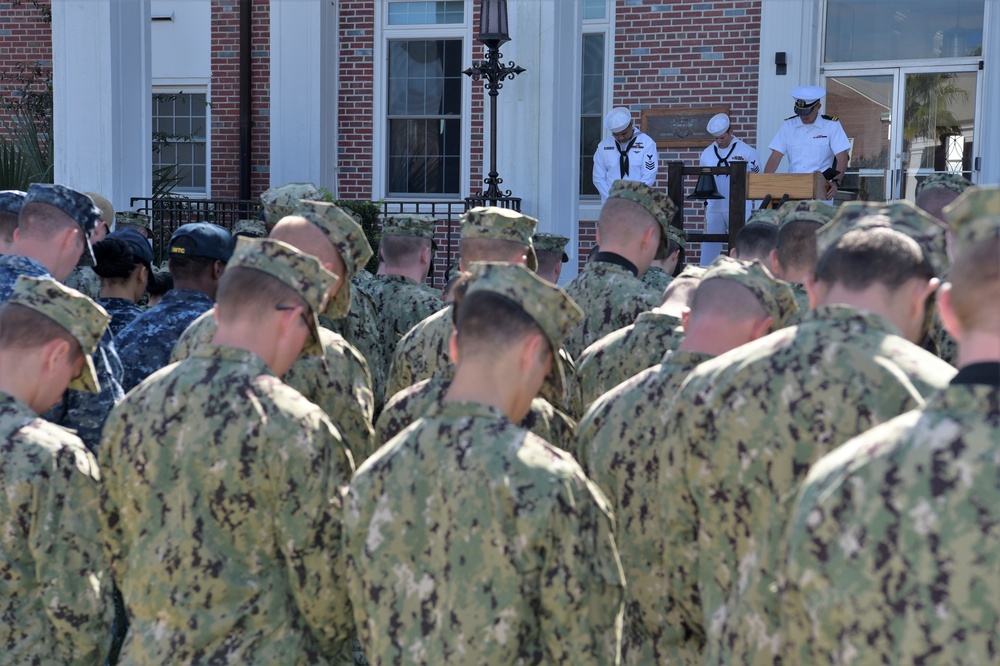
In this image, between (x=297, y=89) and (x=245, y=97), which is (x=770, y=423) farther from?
(x=245, y=97)

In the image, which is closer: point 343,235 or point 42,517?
point 42,517

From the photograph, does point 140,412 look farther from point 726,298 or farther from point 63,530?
point 726,298

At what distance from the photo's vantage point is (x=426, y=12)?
15031 mm

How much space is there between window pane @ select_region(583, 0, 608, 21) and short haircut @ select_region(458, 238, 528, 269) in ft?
32.2

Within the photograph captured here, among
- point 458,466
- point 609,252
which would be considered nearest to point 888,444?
point 458,466

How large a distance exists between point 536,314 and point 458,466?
0.42 metres

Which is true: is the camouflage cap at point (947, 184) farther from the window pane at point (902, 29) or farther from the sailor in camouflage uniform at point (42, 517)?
the window pane at point (902, 29)

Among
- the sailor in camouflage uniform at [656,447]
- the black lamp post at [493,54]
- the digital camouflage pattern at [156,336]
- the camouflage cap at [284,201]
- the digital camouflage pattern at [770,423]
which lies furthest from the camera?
the black lamp post at [493,54]

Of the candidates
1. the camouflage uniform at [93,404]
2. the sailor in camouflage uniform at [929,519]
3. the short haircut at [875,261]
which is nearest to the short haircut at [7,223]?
the camouflage uniform at [93,404]

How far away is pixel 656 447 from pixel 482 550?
2.84 feet

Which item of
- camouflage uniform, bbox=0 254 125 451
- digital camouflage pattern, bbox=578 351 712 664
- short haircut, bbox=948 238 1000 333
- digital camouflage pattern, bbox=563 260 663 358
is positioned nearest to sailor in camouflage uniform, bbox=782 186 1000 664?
short haircut, bbox=948 238 1000 333

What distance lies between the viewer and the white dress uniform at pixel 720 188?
38.8 feet

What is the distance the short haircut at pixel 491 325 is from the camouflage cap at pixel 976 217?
41.7 inches

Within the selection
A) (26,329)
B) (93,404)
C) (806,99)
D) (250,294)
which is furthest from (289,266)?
(806,99)
